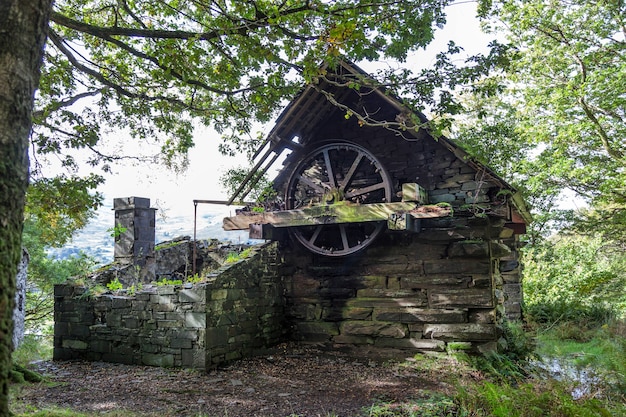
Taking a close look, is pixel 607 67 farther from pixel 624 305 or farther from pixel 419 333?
pixel 419 333

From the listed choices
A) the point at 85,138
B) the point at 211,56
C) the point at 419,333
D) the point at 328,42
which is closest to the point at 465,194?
the point at 419,333

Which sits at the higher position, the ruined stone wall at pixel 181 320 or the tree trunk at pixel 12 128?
the tree trunk at pixel 12 128

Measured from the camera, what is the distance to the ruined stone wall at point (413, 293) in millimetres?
7805

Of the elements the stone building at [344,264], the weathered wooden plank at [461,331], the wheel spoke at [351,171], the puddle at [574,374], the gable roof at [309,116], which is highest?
the gable roof at [309,116]

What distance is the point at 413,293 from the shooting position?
8289mm

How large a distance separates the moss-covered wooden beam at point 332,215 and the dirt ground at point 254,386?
8.55 ft

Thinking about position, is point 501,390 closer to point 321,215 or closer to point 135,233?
point 321,215

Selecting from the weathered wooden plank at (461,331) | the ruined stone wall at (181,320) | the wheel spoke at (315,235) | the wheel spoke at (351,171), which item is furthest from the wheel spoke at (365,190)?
the weathered wooden plank at (461,331)

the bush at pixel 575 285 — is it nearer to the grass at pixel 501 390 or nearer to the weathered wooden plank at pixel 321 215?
the grass at pixel 501 390

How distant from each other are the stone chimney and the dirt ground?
2.25 meters

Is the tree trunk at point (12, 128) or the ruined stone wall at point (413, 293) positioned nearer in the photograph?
the tree trunk at point (12, 128)

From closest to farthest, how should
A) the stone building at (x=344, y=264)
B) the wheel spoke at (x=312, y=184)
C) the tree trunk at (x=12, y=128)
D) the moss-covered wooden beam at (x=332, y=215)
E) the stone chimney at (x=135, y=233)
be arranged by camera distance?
the tree trunk at (x=12, y=128)
the moss-covered wooden beam at (x=332, y=215)
the stone building at (x=344, y=264)
the wheel spoke at (x=312, y=184)
the stone chimney at (x=135, y=233)

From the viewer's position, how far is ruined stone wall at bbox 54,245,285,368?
7625 mm

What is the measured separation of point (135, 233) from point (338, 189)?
14.9ft
